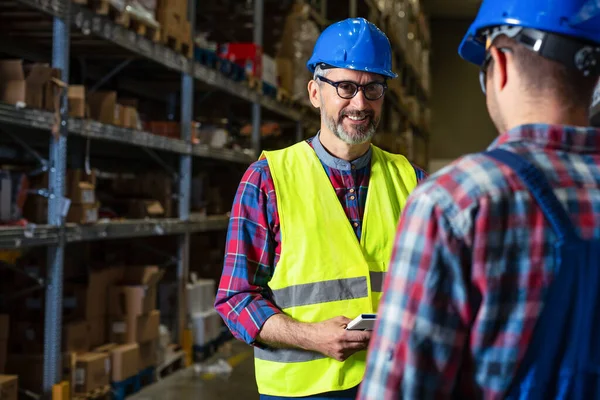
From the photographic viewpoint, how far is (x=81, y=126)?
4.79m

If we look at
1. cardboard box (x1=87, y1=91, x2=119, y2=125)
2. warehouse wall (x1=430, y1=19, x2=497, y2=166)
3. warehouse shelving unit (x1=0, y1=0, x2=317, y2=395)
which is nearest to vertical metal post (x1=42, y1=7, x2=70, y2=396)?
warehouse shelving unit (x1=0, y1=0, x2=317, y2=395)

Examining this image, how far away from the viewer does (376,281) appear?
2.33 m

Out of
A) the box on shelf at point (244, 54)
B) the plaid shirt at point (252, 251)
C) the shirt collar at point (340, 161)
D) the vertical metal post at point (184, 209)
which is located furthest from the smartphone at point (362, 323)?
the box on shelf at point (244, 54)

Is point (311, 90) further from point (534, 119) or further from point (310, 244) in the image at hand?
point (534, 119)

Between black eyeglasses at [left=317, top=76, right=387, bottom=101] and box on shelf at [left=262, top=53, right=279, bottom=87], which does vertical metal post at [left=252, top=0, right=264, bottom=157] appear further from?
black eyeglasses at [left=317, top=76, right=387, bottom=101]

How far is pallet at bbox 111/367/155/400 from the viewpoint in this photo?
5.54m

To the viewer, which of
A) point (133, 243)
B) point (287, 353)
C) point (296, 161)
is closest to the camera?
point (287, 353)

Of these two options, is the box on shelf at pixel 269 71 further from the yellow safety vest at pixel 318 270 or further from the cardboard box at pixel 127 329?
the yellow safety vest at pixel 318 270

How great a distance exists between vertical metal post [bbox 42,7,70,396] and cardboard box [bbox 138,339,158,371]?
1416 mm

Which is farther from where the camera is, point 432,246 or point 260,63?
point 260,63

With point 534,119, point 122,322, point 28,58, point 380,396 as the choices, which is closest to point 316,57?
point 534,119

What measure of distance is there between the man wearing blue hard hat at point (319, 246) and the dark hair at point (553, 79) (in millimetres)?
1124

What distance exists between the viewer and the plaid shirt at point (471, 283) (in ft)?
3.57

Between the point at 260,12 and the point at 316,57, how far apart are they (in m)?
5.57
